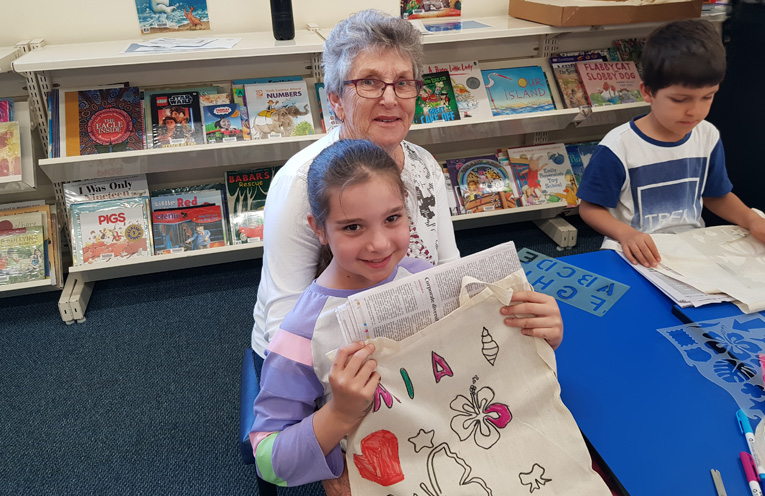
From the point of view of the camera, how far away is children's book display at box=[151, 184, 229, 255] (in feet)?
8.95

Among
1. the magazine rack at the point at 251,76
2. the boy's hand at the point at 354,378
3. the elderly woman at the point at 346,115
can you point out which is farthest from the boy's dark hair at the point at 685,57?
the boy's hand at the point at 354,378

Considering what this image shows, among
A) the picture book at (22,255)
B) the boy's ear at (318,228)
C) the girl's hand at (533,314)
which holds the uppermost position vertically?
the boy's ear at (318,228)

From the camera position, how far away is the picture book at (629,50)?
3.11m

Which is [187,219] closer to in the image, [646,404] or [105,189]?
[105,189]

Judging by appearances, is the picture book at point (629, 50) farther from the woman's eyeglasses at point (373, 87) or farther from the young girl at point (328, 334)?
the young girl at point (328, 334)

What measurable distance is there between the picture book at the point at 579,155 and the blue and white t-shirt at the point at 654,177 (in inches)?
57.1

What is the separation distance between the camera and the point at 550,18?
2.63 metres

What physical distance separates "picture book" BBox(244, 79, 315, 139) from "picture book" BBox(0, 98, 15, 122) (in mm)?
1055

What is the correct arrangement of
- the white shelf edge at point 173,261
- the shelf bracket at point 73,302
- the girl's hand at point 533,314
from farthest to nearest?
the white shelf edge at point 173,261
the shelf bracket at point 73,302
the girl's hand at point 533,314

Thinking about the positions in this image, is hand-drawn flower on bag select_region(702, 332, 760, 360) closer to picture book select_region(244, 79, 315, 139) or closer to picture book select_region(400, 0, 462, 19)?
picture book select_region(244, 79, 315, 139)

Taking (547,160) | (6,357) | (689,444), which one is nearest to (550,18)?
(547,160)

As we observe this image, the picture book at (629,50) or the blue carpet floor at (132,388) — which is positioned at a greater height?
the picture book at (629,50)

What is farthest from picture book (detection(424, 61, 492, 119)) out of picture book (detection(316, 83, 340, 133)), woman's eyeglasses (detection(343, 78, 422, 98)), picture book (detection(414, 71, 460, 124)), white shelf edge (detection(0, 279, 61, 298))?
white shelf edge (detection(0, 279, 61, 298))

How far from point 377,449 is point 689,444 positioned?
51cm
